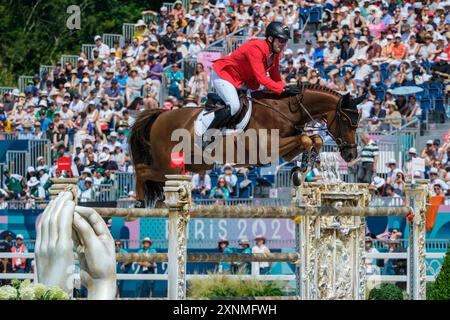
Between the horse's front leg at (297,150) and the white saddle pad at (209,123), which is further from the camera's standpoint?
the white saddle pad at (209,123)

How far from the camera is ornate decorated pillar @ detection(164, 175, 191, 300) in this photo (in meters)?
11.0

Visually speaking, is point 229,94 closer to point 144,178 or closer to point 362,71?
point 144,178

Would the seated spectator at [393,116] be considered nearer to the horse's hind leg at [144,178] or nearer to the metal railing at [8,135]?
the horse's hind leg at [144,178]

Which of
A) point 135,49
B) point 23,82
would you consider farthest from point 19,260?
point 23,82

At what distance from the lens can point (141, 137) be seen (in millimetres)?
14883

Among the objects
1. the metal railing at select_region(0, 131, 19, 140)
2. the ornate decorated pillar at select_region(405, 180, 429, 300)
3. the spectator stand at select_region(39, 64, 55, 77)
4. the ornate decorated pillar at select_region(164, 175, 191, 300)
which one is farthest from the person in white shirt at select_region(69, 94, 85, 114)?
the ornate decorated pillar at select_region(164, 175, 191, 300)

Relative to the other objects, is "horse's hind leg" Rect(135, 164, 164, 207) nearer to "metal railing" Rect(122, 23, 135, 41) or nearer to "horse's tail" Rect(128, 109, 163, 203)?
"horse's tail" Rect(128, 109, 163, 203)

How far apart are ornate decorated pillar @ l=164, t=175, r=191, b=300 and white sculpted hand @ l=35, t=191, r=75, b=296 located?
2937 millimetres

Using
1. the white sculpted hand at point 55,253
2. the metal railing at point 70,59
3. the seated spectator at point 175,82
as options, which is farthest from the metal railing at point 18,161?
the white sculpted hand at point 55,253

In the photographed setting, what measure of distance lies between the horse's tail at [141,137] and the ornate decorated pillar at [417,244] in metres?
3.46

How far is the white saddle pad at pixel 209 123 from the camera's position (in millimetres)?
14055

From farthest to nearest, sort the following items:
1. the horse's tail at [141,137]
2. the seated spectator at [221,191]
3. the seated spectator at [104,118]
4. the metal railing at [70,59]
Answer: the metal railing at [70,59]
the seated spectator at [104,118]
the seated spectator at [221,191]
the horse's tail at [141,137]

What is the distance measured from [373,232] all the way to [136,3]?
20817 millimetres
